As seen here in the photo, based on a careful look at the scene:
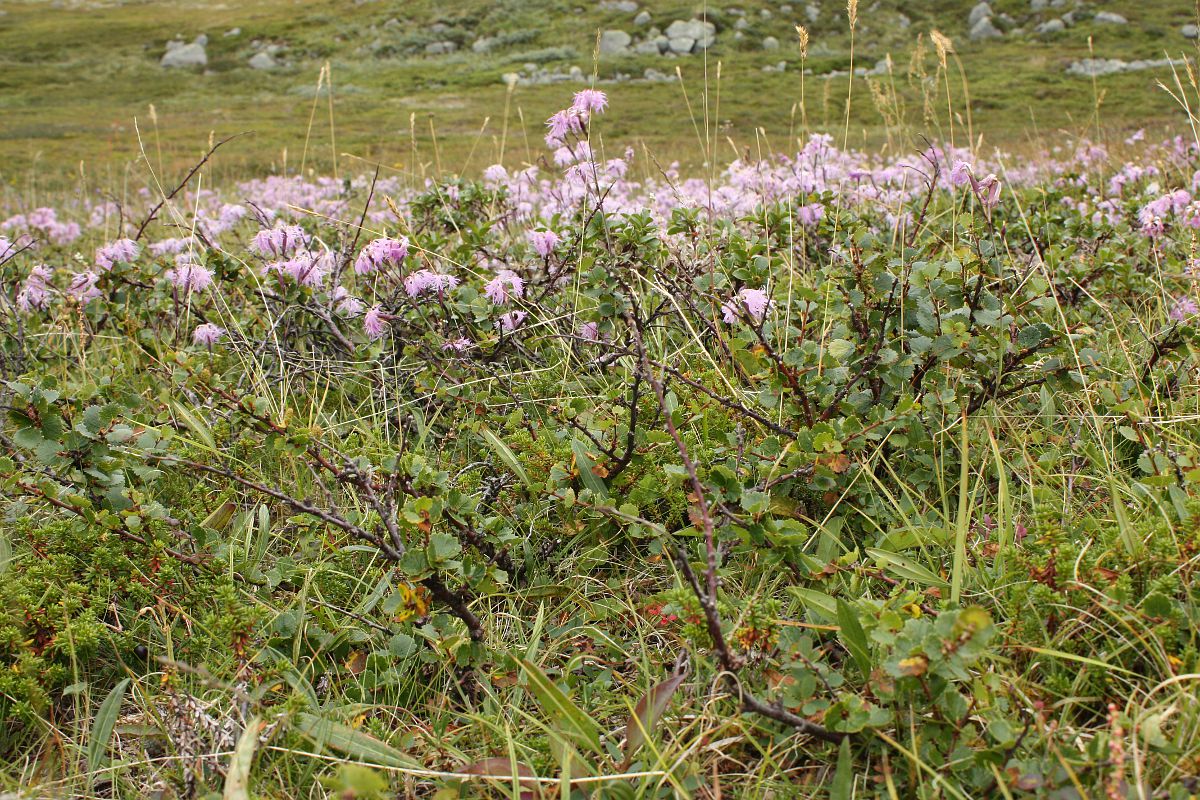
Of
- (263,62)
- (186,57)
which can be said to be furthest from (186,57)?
(263,62)

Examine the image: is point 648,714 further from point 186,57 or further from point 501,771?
point 186,57

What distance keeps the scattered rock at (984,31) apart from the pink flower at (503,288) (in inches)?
2277

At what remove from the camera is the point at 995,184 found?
2.35 m

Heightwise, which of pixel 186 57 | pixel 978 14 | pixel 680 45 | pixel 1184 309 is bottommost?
pixel 1184 309

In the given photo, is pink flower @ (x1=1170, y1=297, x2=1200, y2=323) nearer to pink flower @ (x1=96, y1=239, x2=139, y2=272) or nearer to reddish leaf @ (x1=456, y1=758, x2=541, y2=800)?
reddish leaf @ (x1=456, y1=758, x2=541, y2=800)

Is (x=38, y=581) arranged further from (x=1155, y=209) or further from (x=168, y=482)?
(x=1155, y=209)

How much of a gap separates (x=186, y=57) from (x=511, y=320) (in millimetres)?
67736

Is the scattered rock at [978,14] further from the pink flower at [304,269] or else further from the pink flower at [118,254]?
the pink flower at [118,254]

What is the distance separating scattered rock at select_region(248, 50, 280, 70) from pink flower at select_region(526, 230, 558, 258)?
6200 cm

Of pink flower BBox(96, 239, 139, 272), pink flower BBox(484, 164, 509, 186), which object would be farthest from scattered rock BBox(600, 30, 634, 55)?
pink flower BBox(96, 239, 139, 272)

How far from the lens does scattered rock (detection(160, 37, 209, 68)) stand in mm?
57500

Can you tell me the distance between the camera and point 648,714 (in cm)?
152

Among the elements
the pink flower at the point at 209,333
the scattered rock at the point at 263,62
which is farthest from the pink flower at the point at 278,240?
the scattered rock at the point at 263,62

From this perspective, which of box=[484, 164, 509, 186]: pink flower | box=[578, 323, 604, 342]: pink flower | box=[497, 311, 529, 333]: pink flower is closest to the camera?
box=[497, 311, 529, 333]: pink flower
